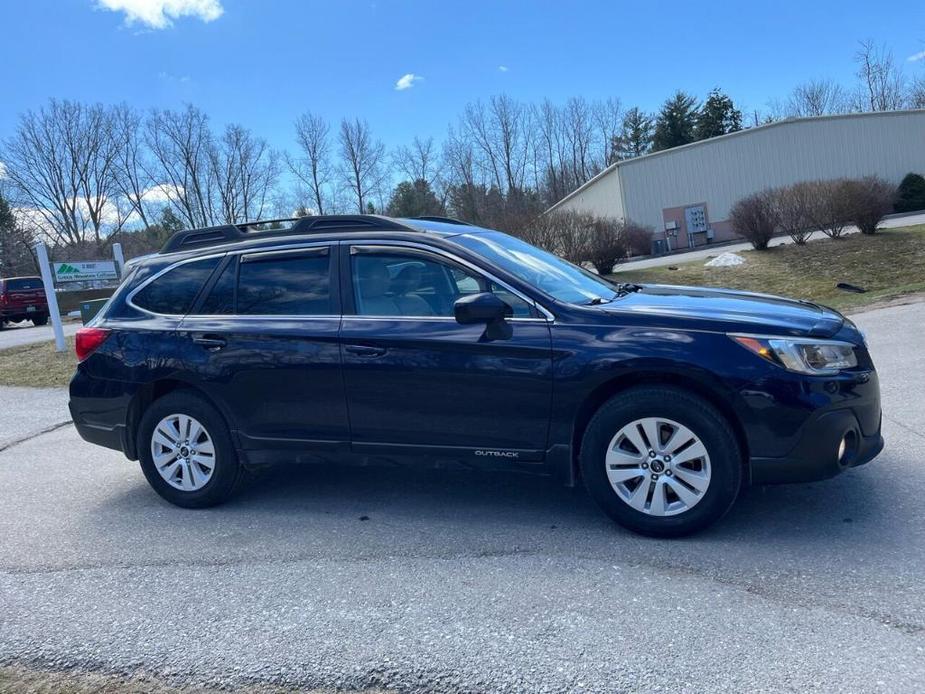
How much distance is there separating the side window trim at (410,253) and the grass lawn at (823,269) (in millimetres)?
12162

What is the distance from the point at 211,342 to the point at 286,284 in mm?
617

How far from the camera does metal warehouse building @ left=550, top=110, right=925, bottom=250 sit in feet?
131

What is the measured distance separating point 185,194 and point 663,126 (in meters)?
42.7

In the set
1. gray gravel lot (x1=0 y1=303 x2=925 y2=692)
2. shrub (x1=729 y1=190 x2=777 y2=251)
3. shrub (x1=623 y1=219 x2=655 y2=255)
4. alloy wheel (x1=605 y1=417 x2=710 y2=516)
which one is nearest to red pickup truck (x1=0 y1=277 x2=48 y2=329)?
shrub (x1=623 y1=219 x2=655 y2=255)

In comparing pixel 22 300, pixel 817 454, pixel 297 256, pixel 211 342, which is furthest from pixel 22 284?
pixel 817 454

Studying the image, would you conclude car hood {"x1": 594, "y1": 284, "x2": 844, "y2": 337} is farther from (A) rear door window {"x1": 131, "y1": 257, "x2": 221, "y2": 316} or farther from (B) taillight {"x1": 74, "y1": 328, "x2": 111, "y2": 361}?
(B) taillight {"x1": 74, "y1": 328, "x2": 111, "y2": 361}

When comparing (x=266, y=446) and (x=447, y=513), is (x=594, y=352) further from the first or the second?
(x=266, y=446)

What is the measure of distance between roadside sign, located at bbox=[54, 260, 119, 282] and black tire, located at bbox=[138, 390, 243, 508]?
1891 centimetres

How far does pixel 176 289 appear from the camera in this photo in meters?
5.08

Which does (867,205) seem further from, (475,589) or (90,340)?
(90,340)

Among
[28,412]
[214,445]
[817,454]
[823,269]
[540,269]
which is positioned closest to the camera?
[817,454]

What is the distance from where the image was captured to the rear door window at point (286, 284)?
15.3ft

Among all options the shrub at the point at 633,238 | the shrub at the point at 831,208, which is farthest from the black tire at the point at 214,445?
the shrub at the point at 831,208

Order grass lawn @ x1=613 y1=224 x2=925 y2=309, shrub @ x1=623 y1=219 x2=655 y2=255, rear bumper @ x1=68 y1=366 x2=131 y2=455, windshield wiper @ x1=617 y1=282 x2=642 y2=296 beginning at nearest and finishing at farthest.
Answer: windshield wiper @ x1=617 y1=282 x2=642 y2=296
rear bumper @ x1=68 y1=366 x2=131 y2=455
grass lawn @ x1=613 y1=224 x2=925 y2=309
shrub @ x1=623 y1=219 x2=655 y2=255
